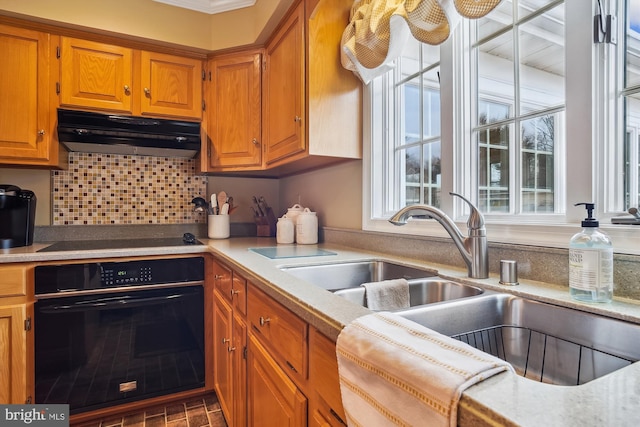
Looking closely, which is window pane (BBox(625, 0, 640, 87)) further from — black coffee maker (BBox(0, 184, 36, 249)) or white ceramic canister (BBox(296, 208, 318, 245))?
black coffee maker (BBox(0, 184, 36, 249))

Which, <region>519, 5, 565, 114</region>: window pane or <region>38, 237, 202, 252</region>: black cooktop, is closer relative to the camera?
<region>519, 5, 565, 114</region>: window pane

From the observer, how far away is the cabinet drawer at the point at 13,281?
1.63 metres

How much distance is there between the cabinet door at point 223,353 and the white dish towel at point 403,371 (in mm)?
1084

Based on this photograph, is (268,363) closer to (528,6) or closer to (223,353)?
(223,353)

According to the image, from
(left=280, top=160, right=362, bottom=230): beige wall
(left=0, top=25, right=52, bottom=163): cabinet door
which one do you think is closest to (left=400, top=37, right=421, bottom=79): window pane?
(left=280, top=160, right=362, bottom=230): beige wall

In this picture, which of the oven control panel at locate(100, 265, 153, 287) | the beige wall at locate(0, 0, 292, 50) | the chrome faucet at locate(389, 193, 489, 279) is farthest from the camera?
the beige wall at locate(0, 0, 292, 50)

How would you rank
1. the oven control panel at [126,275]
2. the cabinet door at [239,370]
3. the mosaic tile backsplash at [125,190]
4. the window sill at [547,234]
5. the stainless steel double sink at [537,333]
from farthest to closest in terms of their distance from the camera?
1. the mosaic tile backsplash at [125,190]
2. the oven control panel at [126,275]
3. the cabinet door at [239,370]
4. the window sill at [547,234]
5. the stainless steel double sink at [537,333]

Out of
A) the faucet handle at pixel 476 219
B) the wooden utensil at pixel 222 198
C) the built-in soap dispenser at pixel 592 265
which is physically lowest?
the built-in soap dispenser at pixel 592 265

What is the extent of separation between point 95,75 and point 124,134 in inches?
15.5

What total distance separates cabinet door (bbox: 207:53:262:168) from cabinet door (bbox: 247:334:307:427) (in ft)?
4.46

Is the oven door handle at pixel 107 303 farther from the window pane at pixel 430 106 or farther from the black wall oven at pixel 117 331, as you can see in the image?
the window pane at pixel 430 106

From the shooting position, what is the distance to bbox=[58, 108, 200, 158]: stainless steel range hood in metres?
2.00

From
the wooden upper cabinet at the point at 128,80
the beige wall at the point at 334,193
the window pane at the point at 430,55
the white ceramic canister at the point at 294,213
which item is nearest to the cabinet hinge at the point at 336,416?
the beige wall at the point at 334,193

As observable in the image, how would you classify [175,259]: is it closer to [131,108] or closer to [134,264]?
[134,264]
